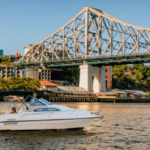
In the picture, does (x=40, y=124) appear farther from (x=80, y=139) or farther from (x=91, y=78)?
(x=91, y=78)

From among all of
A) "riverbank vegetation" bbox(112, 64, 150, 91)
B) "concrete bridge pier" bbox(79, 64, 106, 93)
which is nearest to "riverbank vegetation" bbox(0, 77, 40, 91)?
"concrete bridge pier" bbox(79, 64, 106, 93)

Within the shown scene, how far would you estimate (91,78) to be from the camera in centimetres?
12031

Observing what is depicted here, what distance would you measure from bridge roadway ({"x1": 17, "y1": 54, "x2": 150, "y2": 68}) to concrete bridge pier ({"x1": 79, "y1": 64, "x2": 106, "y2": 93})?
6.93 ft

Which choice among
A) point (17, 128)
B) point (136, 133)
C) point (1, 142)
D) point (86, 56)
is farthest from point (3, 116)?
point (86, 56)

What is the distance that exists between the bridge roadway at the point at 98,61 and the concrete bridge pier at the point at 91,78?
211 cm

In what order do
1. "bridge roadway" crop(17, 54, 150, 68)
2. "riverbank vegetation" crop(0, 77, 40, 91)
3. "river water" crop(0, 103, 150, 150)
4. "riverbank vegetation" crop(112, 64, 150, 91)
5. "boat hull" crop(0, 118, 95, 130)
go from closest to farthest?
1. "river water" crop(0, 103, 150, 150)
2. "boat hull" crop(0, 118, 95, 130)
3. "riverbank vegetation" crop(0, 77, 40, 91)
4. "bridge roadway" crop(17, 54, 150, 68)
5. "riverbank vegetation" crop(112, 64, 150, 91)

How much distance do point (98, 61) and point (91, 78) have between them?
717 cm

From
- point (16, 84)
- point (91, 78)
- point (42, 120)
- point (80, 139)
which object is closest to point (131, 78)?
point (91, 78)

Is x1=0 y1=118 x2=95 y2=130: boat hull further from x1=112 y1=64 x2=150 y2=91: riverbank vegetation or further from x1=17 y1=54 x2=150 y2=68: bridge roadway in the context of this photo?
x1=112 y1=64 x2=150 y2=91: riverbank vegetation

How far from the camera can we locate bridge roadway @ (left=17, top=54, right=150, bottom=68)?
106 meters

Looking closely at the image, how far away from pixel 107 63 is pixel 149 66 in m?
59.6

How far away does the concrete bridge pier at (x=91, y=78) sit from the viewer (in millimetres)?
117938

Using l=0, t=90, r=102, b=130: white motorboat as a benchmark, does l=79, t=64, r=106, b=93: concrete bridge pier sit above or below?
above

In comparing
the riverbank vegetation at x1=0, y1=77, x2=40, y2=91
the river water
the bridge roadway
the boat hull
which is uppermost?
the bridge roadway
